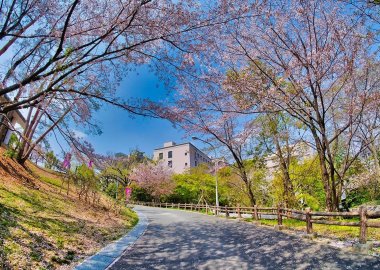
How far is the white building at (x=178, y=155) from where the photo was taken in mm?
65875

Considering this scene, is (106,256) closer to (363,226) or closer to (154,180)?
(363,226)

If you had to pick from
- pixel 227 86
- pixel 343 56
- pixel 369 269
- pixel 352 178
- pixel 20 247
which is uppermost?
pixel 343 56

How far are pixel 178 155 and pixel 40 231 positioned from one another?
60.7 meters

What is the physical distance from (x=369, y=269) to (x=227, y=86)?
674 centimetres

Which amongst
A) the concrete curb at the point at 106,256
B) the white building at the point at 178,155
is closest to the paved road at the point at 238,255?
the concrete curb at the point at 106,256

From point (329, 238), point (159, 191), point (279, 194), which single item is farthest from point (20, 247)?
point (159, 191)

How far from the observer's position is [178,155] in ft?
222

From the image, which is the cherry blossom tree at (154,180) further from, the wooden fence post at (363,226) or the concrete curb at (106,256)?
the wooden fence post at (363,226)

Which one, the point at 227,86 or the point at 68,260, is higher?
the point at 227,86

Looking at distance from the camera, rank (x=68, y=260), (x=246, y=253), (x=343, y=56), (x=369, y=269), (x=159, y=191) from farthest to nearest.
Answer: (x=159, y=191)
(x=343, y=56)
(x=246, y=253)
(x=68, y=260)
(x=369, y=269)

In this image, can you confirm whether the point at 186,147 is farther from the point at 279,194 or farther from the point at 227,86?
the point at 227,86

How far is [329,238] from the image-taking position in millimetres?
8898

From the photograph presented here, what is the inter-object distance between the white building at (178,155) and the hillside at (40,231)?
53.4 metres

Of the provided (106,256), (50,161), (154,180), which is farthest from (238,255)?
(154,180)
